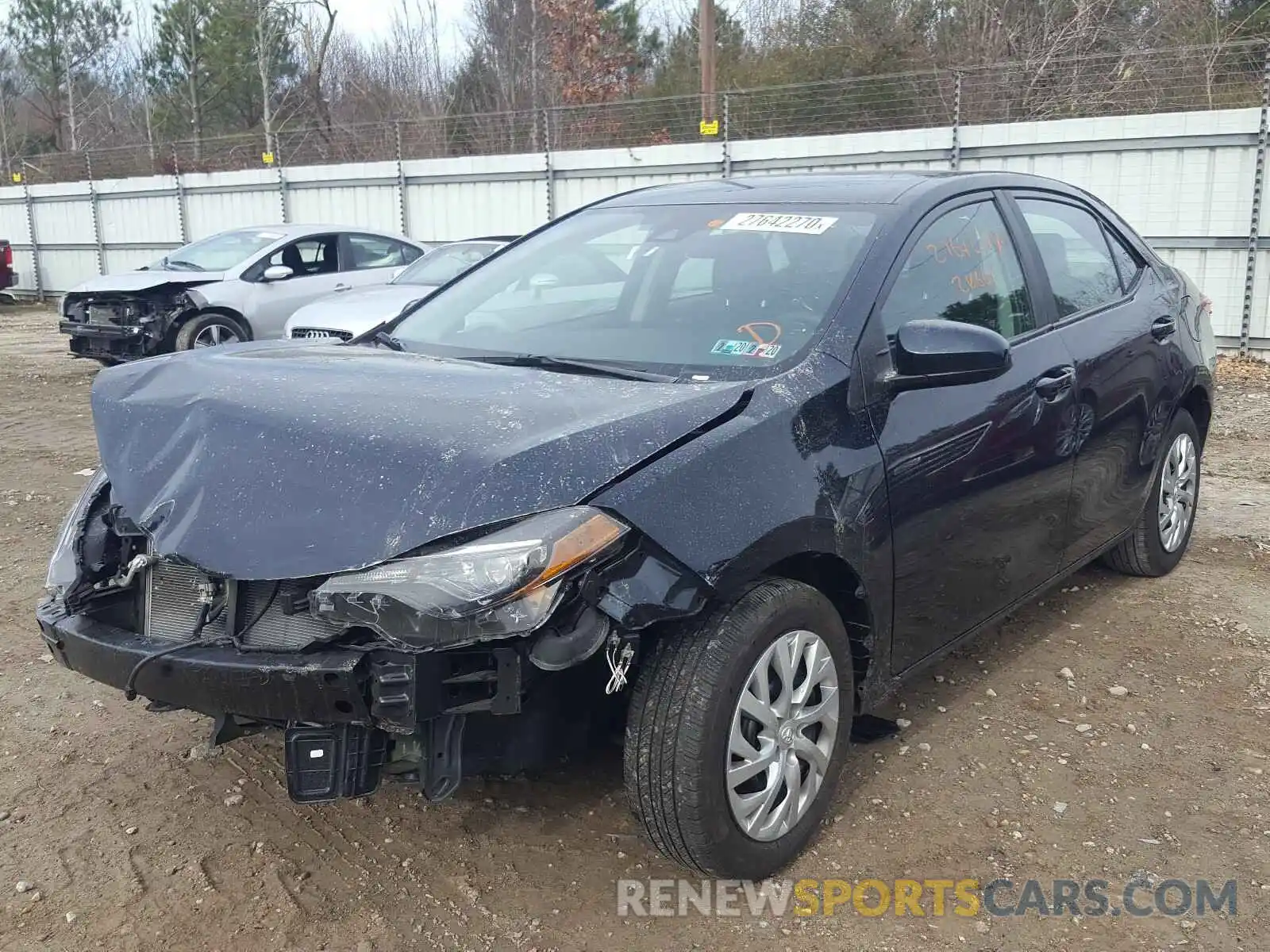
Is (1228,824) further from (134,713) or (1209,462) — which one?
(1209,462)

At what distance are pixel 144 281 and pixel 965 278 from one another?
9.32 meters

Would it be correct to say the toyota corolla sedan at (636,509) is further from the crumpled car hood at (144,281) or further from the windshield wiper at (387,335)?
the crumpled car hood at (144,281)

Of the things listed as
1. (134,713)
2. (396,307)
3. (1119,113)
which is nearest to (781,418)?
(134,713)

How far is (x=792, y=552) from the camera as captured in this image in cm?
269

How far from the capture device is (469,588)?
2.27 meters

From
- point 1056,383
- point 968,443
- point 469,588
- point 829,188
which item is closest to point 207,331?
point 829,188

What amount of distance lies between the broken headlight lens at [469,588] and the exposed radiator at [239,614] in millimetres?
161

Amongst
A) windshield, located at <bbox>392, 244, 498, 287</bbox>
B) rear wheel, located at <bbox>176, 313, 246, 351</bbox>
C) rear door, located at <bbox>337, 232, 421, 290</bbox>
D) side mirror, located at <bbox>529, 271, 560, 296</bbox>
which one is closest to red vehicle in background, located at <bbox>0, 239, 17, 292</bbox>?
rear door, located at <bbox>337, 232, 421, 290</bbox>

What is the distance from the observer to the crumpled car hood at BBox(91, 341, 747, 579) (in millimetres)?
2389

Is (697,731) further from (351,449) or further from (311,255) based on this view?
(311,255)

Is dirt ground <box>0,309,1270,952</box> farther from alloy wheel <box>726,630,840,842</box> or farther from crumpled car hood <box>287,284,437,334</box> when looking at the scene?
crumpled car hood <box>287,284,437,334</box>

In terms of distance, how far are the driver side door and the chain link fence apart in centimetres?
856

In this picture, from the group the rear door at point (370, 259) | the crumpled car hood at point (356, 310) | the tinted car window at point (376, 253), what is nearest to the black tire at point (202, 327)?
the rear door at point (370, 259)

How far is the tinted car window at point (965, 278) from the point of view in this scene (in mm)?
3299
